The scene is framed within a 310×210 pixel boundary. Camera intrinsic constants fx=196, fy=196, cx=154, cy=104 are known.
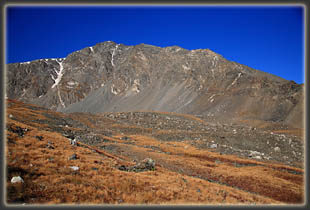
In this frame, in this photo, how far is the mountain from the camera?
91.1 m

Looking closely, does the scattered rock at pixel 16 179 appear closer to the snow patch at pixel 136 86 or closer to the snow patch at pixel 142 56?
the snow patch at pixel 136 86

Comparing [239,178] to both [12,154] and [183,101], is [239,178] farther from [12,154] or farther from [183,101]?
[183,101]

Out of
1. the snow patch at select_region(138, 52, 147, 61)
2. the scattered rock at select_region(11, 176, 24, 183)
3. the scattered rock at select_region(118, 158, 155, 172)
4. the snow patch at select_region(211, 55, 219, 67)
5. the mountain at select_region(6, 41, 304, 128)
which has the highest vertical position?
the snow patch at select_region(138, 52, 147, 61)

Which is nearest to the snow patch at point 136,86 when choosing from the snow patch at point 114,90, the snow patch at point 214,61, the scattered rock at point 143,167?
the snow patch at point 114,90

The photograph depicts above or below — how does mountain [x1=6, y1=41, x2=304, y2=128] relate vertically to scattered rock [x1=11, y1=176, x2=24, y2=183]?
above

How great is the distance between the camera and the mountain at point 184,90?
3585 inches

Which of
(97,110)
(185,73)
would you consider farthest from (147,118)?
(97,110)

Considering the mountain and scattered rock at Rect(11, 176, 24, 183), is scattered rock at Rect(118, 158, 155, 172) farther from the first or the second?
the mountain

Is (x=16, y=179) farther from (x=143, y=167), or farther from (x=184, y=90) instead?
(x=184, y=90)

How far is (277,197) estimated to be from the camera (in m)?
14.8

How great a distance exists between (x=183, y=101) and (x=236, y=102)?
29338mm

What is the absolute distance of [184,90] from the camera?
4882 inches

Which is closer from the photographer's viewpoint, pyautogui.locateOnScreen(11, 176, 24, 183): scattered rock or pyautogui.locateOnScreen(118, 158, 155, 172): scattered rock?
pyautogui.locateOnScreen(11, 176, 24, 183): scattered rock

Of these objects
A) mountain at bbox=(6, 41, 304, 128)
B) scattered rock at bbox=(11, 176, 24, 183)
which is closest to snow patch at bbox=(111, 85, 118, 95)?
mountain at bbox=(6, 41, 304, 128)
